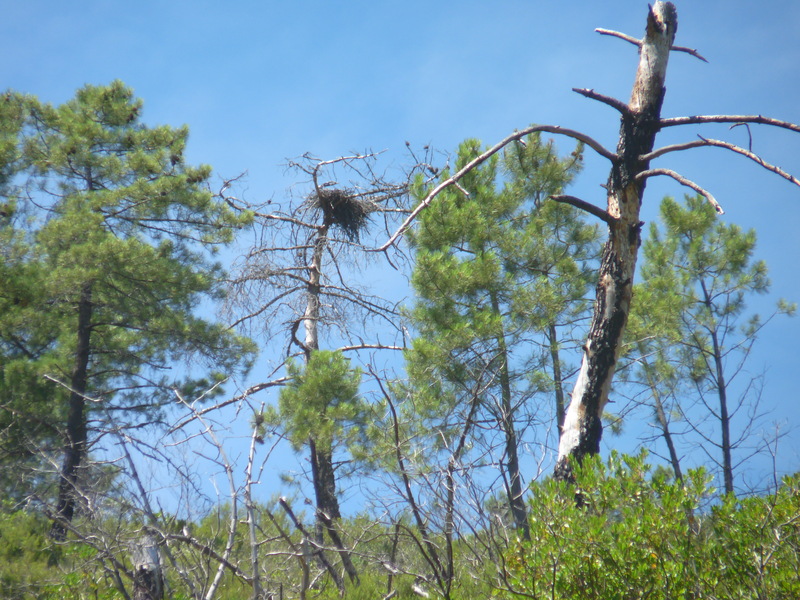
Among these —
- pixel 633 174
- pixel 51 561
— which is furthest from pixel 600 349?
pixel 51 561

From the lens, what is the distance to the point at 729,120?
14.4 feet

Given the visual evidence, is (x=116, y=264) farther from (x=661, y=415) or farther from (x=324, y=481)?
(x=661, y=415)

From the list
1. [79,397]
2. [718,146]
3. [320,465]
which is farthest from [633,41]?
[79,397]

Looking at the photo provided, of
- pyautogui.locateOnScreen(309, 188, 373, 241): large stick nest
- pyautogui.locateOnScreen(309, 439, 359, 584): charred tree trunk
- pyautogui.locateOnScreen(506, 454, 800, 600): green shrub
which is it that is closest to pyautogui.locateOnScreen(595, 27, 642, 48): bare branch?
Answer: pyautogui.locateOnScreen(506, 454, 800, 600): green shrub

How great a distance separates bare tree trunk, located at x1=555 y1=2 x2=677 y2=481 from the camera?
14.6 feet

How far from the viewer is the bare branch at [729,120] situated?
4.08 meters

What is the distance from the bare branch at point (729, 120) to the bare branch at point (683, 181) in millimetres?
410

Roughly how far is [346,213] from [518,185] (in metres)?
3.10

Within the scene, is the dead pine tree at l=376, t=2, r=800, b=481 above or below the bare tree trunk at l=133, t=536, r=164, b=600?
above

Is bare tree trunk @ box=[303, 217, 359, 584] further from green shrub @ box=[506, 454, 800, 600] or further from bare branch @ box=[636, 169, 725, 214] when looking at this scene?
bare branch @ box=[636, 169, 725, 214]

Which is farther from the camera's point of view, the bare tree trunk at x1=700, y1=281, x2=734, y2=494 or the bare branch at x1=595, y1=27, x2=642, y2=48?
the bare tree trunk at x1=700, y1=281, x2=734, y2=494

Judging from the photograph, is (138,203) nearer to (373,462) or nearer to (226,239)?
(226,239)

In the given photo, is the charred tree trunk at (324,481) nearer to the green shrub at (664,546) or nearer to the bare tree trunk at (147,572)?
the bare tree trunk at (147,572)

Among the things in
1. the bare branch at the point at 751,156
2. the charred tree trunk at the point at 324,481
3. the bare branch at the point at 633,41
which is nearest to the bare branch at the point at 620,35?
the bare branch at the point at 633,41
